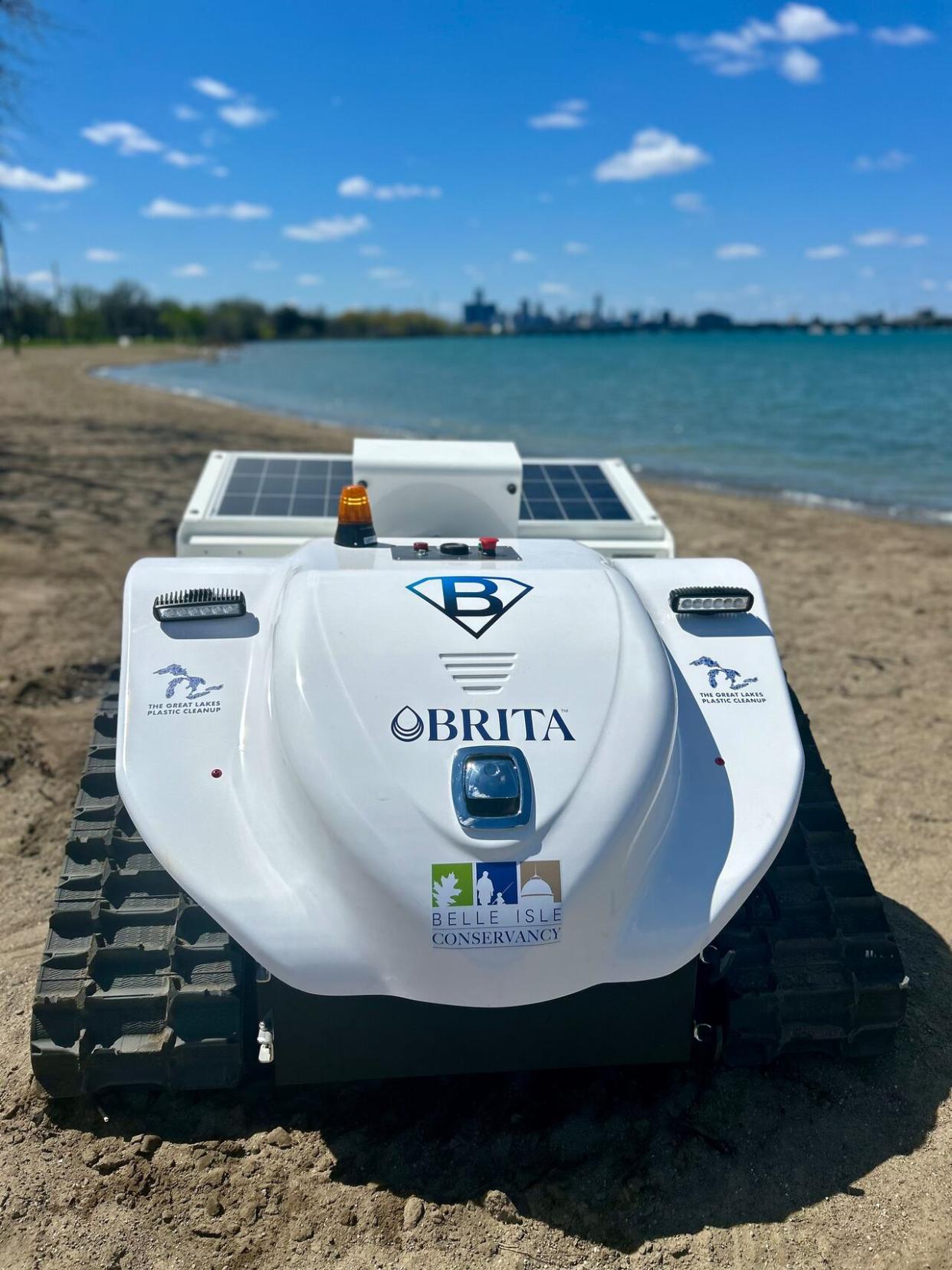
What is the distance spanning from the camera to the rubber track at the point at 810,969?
9.98 ft

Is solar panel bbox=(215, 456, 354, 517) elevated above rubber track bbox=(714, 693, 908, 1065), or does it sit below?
above

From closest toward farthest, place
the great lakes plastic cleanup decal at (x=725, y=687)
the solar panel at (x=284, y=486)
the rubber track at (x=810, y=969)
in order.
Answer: the rubber track at (x=810, y=969)
the great lakes plastic cleanup decal at (x=725, y=687)
the solar panel at (x=284, y=486)

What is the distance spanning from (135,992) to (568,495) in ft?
11.2

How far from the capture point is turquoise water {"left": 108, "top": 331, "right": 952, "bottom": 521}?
1914cm

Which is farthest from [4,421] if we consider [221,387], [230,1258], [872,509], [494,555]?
[221,387]

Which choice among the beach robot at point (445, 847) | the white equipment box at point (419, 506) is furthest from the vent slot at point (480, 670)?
the white equipment box at point (419, 506)

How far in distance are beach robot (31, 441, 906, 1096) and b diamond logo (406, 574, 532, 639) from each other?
10 mm

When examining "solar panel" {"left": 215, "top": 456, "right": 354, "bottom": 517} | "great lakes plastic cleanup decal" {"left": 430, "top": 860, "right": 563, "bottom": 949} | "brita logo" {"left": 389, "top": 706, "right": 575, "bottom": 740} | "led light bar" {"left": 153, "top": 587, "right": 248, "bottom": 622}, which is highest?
"solar panel" {"left": 215, "top": 456, "right": 354, "bottom": 517}

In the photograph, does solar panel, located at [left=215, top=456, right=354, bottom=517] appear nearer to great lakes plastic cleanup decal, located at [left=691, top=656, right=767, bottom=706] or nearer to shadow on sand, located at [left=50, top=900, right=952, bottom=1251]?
great lakes plastic cleanup decal, located at [left=691, top=656, right=767, bottom=706]

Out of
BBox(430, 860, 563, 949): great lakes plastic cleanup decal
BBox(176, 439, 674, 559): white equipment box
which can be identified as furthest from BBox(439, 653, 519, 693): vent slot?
BBox(176, 439, 674, 559): white equipment box

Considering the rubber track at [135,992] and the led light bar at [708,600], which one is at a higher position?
the led light bar at [708,600]

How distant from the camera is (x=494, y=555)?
372 cm

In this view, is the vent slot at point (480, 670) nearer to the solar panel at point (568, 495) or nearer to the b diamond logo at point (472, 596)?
Result: the b diamond logo at point (472, 596)

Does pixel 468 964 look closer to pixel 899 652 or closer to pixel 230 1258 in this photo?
pixel 230 1258
